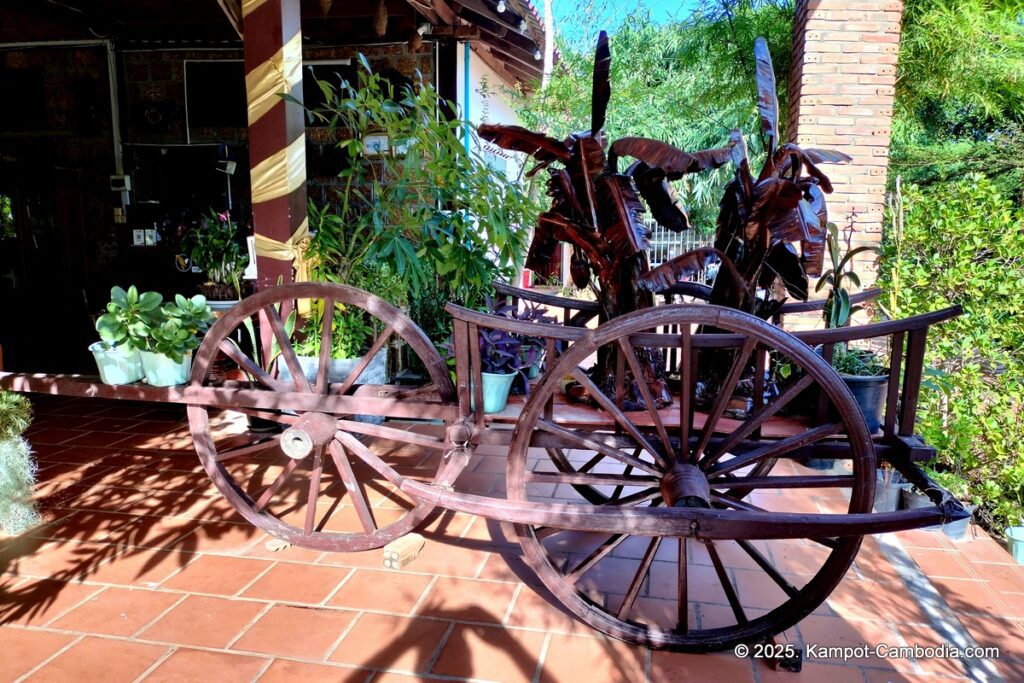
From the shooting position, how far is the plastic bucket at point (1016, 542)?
317 cm

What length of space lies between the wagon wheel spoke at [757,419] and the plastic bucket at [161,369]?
6.92 feet

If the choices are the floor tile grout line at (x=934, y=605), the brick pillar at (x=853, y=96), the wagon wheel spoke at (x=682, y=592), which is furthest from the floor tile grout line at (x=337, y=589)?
the brick pillar at (x=853, y=96)

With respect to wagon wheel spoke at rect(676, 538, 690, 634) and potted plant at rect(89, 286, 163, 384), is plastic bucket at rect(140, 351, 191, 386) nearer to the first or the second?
potted plant at rect(89, 286, 163, 384)

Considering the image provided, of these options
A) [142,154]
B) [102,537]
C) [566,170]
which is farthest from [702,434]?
[142,154]

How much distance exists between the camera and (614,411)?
2.04 metres

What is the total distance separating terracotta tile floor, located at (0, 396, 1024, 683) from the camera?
2049 mm

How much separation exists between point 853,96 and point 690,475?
381cm

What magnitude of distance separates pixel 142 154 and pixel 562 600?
21.8 ft

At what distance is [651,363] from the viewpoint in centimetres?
266

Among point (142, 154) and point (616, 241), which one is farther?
point (142, 154)

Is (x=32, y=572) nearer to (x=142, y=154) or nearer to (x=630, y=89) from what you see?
(x=142, y=154)

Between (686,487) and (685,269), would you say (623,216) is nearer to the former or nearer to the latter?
(685,269)

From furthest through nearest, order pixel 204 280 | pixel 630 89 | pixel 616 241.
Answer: pixel 630 89, pixel 204 280, pixel 616 241

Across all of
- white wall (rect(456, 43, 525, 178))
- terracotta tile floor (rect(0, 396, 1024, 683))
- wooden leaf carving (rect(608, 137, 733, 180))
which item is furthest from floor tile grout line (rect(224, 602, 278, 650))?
white wall (rect(456, 43, 525, 178))
